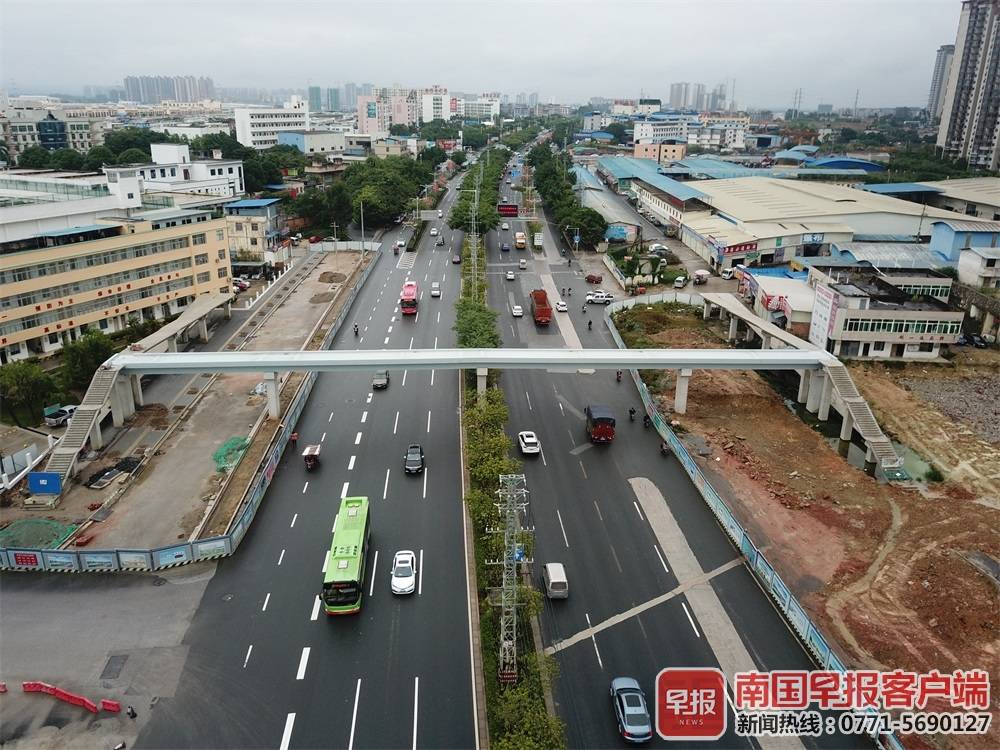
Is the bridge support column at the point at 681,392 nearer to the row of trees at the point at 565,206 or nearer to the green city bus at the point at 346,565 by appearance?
the green city bus at the point at 346,565

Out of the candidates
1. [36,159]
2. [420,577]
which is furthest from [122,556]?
[36,159]

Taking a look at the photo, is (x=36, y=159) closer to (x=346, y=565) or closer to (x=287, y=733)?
(x=346, y=565)

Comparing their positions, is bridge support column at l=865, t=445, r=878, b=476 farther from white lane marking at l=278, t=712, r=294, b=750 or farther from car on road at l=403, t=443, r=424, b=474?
white lane marking at l=278, t=712, r=294, b=750

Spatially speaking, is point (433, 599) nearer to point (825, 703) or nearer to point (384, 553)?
point (384, 553)

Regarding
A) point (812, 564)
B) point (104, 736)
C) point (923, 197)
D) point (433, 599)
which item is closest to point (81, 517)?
point (104, 736)

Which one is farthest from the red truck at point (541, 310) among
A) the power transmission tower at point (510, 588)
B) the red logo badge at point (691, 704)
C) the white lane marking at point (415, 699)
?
the white lane marking at point (415, 699)


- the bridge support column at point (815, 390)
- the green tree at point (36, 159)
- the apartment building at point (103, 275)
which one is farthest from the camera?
the green tree at point (36, 159)
